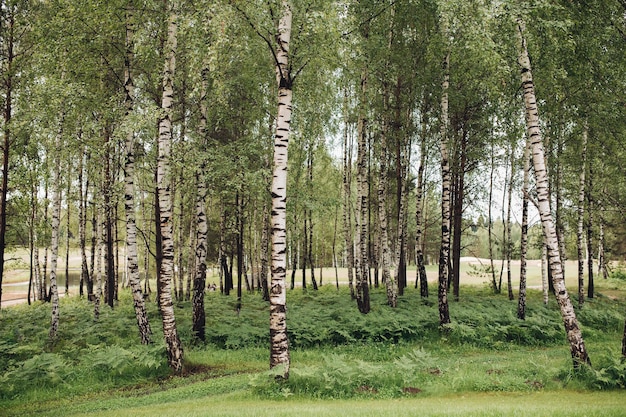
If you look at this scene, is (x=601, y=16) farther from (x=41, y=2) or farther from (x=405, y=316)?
(x=41, y=2)

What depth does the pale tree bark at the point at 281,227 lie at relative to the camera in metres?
9.17

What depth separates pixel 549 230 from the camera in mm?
10000

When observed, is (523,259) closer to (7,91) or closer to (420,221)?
(420,221)

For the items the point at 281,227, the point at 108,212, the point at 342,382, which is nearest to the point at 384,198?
the point at 281,227

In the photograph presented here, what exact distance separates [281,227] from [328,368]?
347 centimetres

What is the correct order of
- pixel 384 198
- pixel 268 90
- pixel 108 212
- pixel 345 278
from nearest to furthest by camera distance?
pixel 108 212
pixel 384 198
pixel 268 90
pixel 345 278

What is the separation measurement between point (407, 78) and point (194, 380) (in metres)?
16.2

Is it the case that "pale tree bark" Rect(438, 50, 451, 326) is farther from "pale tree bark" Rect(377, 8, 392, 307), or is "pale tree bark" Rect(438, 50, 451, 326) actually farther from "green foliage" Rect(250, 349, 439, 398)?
"green foliage" Rect(250, 349, 439, 398)

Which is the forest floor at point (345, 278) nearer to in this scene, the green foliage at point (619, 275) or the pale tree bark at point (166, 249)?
the green foliage at point (619, 275)

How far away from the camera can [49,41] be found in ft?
40.3

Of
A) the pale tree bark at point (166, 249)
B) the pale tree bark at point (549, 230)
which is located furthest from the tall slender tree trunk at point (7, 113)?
the pale tree bark at point (549, 230)

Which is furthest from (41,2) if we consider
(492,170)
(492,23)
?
(492,170)

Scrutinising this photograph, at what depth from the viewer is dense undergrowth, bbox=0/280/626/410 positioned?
9328mm

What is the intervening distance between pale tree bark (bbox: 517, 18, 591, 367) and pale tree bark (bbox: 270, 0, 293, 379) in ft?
19.0
